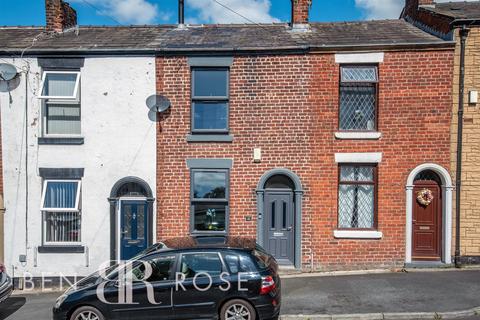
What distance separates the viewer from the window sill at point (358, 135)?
984 cm

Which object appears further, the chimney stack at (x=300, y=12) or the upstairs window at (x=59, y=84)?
the chimney stack at (x=300, y=12)

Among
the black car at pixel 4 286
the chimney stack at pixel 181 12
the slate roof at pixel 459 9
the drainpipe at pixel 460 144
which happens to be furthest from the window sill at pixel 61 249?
the slate roof at pixel 459 9

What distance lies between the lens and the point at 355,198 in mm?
10164

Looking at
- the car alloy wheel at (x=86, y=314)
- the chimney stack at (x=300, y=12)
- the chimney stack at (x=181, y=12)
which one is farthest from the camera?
the chimney stack at (x=181, y=12)

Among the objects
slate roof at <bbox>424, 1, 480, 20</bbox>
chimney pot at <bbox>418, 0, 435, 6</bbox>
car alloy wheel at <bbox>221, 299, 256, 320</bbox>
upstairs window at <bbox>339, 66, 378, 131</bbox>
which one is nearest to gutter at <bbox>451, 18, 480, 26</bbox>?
slate roof at <bbox>424, 1, 480, 20</bbox>

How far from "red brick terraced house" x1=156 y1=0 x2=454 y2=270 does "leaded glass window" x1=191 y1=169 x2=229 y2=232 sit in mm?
27

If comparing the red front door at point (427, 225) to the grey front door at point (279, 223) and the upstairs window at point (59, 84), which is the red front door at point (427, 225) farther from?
the upstairs window at point (59, 84)

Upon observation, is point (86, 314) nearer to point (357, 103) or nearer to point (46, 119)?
point (46, 119)

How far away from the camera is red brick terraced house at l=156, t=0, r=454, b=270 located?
9.81 metres

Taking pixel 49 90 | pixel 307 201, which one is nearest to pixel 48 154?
pixel 49 90

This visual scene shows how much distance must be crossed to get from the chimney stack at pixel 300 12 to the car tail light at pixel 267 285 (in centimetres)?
839

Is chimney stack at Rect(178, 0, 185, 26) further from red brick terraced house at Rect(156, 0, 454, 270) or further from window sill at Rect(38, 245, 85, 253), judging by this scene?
window sill at Rect(38, 245, 85, 253)

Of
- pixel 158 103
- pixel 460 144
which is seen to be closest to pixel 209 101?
pixel 158 103

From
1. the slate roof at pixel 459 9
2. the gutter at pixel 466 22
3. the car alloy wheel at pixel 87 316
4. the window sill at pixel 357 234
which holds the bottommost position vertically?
the car alloy wheel at pixel 87 316
